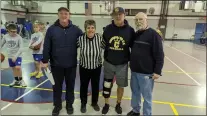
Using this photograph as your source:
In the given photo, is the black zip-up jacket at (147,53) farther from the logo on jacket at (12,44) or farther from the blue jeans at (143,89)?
the logo on jacket at (12,44)

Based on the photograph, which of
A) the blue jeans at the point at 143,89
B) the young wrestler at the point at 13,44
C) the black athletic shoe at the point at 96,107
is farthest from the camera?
the young wrestler at the point at 13,44

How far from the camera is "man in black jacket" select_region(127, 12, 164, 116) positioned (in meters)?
2.77

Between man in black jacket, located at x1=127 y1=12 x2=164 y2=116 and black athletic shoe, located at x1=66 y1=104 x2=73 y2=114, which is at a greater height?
man in black jacket, located at x1=127 y1=12 x2=164 y2=116

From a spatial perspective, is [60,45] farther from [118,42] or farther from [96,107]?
[96,107]

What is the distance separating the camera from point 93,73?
3.32 metres

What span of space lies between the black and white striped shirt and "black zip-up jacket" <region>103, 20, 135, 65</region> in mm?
167

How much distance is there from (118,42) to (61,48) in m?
1.02

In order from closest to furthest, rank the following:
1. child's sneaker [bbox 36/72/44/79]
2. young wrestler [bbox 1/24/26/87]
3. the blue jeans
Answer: the blue jeans → young wrestler [bbox 1/24/26/87] → child's sneaker [bbox 36/72/44/79]

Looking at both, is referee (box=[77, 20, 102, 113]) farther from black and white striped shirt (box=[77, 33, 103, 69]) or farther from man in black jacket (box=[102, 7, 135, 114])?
man in black jacket (box=[102, 7, 135, 114])

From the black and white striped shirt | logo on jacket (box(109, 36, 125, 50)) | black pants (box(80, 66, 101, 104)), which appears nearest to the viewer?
logo on jacket (box(109, 36, 125, 50))

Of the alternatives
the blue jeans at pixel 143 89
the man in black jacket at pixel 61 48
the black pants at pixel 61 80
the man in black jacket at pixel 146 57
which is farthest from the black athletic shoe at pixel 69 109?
the man in black jacket at pixel 146 57

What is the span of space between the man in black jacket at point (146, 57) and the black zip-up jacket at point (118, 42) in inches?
5.5

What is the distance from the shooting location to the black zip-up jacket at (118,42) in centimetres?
303

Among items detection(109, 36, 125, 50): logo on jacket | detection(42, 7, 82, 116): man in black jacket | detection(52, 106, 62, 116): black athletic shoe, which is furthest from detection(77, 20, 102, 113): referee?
detection(52, 106, 62, 116): black athletic shoe
